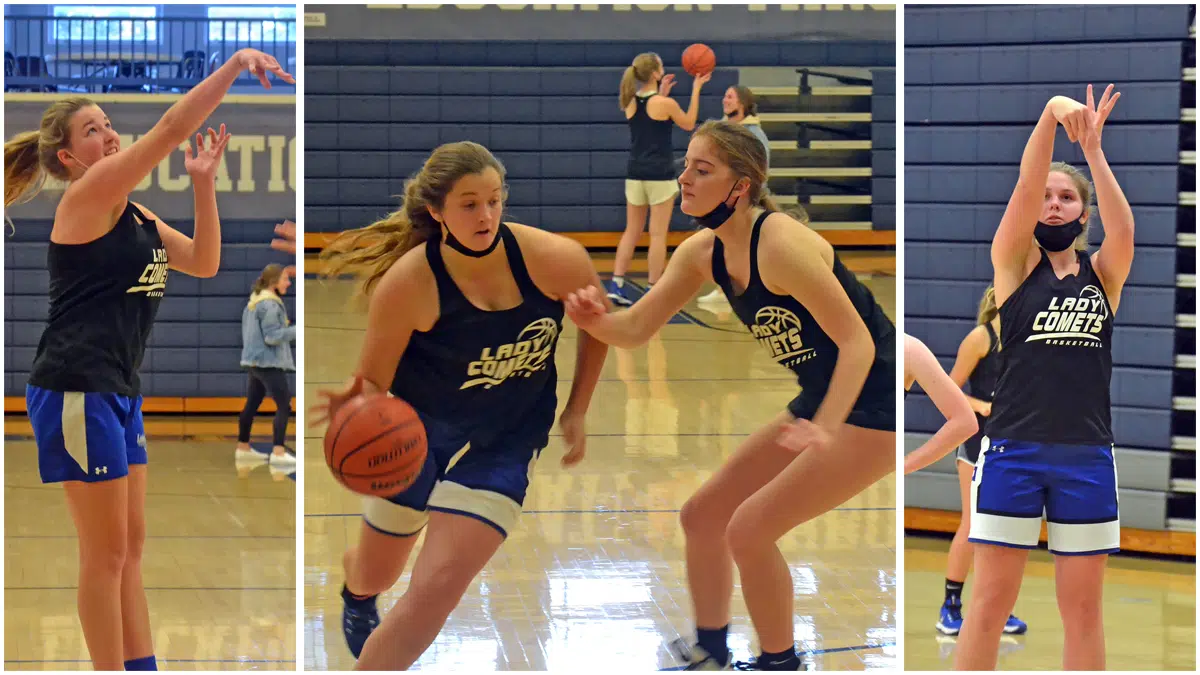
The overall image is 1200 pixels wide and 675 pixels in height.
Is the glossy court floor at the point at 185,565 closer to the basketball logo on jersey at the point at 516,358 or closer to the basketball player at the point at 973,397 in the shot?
the basketball logo on jersey at the point at 516,358

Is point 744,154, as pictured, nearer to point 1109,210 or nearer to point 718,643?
point 1109,210

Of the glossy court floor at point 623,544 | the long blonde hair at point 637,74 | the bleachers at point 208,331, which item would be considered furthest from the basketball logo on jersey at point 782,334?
the bleachers at point 208,331

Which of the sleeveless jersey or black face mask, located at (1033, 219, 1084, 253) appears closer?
black face mask, located at (1033, 219, 1084, 253)

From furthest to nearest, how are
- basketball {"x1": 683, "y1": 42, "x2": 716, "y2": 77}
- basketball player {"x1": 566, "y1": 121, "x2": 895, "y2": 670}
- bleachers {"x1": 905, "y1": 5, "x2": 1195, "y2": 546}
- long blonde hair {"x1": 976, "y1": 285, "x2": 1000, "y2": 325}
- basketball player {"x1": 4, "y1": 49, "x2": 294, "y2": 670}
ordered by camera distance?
bleachers {"x1": 905, "y1": 5, "x2": 1195, "y2": 546}, long blonde hair {"x1": 976, "y1": 285, "x2": 1000, "y2": 325}, basketball {"x1": 683, "y1": 42, "x2": 716, "y2": 77}, basketball player {"x1": 566, "y1": 121, "x2": 895, "y2": 670}, basketball player {"x1": 4, "y1": 49, "x2": 294, "y2": 670}

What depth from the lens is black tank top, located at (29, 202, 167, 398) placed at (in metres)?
3.26

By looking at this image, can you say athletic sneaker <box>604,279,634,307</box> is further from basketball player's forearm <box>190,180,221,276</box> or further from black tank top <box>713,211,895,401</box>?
basketball player's forearm <box>190,180,221,276</box>

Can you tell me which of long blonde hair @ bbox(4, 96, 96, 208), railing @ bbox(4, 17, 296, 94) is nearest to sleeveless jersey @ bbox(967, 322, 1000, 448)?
long blonde hair @ bbox(4, 96, 96, 208)

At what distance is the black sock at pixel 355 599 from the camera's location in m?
3.46

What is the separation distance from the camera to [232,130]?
538 cm

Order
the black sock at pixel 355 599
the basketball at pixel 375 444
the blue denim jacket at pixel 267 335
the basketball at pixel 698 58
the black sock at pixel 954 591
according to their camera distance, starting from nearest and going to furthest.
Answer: the basketball at pixel 375 444, the black sock at pixel 355 599, the basketball at pixel 698 58, the black sock at pixel 954 591, the blue denim jacket at pixel 267 335

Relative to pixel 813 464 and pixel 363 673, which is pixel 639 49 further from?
pixel 363 673

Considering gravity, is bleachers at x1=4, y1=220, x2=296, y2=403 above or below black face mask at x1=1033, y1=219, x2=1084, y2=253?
below

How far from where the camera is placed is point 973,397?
4.23m

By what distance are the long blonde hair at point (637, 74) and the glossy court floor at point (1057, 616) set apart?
1921 mm
